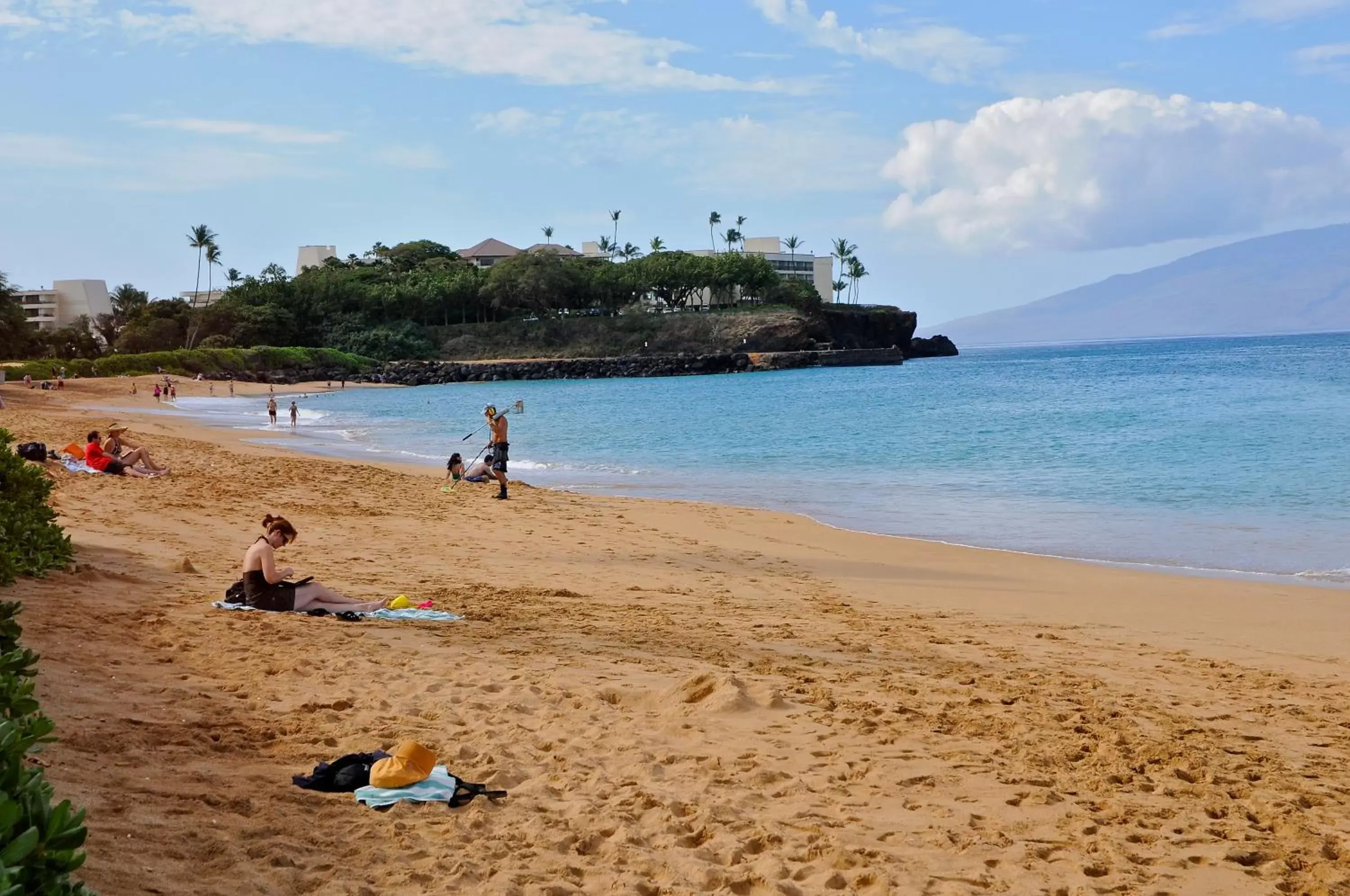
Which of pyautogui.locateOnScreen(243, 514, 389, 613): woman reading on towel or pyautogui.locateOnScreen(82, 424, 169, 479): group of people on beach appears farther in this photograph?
pyautogui.locateOnScreen(82, 424, 169, 479): group of people on beach

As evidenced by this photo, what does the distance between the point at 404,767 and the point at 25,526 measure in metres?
5.15

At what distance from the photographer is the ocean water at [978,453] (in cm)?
1515

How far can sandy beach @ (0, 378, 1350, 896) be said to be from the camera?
428 cm

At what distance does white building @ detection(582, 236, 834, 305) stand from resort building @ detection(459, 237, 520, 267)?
43.5 feet

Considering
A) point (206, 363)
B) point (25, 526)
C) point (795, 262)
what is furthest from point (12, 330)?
point (795, 262)

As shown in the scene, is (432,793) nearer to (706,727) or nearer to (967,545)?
(706,727)

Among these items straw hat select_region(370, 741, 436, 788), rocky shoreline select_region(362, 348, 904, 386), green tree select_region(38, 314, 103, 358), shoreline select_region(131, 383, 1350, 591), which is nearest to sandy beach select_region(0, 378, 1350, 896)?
straw hat select_region(370, 741, 436, 788)

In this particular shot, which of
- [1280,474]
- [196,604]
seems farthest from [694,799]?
[1280,474]

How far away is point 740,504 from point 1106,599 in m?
8.50

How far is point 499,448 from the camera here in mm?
17953

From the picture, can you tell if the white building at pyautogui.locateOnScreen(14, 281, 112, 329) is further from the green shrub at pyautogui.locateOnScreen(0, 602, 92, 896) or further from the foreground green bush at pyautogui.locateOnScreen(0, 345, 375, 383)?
the green shrub at pyautogui.locateOnScreen(0, 602, 92, 896)

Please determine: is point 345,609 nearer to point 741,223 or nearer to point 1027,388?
point 1027,388

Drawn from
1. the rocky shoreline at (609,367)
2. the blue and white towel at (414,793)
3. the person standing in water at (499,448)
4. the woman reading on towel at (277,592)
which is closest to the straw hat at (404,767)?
the blue and white towel at (414,793)

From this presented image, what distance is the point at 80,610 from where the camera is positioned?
24.7 ft
